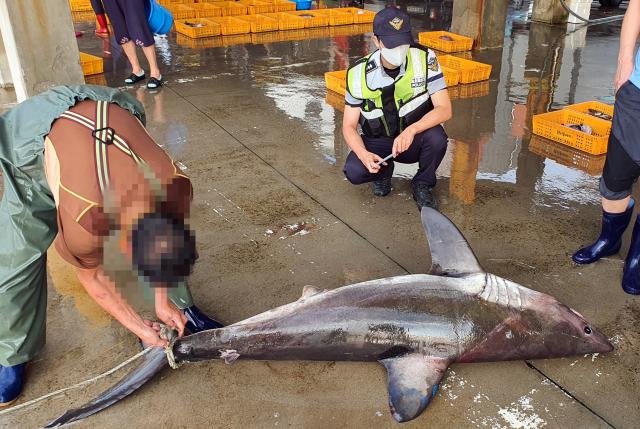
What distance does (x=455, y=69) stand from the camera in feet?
24.4

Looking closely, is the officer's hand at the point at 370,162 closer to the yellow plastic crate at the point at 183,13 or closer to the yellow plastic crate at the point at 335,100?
the yellow plastic crate at the point at 335,100

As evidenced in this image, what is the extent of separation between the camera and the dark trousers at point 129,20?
6.91 metres

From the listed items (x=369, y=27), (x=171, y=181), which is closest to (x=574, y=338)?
(x=171, y=181)

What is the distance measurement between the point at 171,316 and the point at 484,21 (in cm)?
858

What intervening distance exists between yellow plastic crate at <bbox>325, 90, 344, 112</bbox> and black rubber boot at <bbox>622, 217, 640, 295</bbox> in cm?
379

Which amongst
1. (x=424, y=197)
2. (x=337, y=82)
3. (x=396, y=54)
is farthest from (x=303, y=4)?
(x=424, y=197)

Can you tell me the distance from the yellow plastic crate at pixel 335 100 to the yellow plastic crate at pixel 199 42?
12.2 feet

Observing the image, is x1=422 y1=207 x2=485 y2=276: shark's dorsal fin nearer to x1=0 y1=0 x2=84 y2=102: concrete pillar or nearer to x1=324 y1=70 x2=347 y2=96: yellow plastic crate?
x1=324 y1=70 x2=347 y2=96: yellow plastic crate

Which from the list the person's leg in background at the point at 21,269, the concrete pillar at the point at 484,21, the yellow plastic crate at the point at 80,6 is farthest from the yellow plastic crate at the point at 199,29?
the person's leg in background at the point at 21,269

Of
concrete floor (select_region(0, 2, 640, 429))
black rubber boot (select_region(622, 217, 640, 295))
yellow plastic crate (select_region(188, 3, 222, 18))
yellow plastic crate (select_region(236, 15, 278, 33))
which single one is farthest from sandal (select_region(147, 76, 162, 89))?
black rubber boot (select_region(622, 217, 640, 295))

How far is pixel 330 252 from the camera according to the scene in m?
3.65

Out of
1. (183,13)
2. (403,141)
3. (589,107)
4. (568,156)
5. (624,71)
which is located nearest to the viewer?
(624,71)

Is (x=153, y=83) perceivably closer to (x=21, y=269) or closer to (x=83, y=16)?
(x=21, y=269)

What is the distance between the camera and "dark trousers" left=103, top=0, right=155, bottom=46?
6906mm
